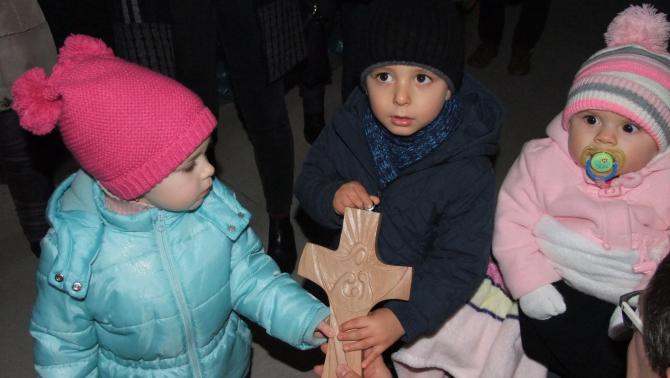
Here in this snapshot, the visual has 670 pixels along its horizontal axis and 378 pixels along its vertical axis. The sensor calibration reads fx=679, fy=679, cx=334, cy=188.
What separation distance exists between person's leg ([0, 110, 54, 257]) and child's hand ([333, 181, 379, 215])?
45.7 inches

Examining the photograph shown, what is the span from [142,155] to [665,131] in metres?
1.14

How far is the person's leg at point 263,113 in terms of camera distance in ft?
6.63

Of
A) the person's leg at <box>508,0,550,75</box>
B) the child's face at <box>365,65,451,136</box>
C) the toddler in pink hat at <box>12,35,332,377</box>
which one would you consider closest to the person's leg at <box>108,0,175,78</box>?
the toddler in pink hat at <box>12,35,332,377</box>

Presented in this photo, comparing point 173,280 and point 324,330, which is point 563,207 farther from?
point 173,280

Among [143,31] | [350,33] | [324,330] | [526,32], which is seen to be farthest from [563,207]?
[526,32]

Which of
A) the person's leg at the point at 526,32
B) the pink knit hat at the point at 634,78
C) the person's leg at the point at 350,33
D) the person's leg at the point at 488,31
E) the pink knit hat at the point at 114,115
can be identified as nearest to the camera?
the pink knit hat at the point at 114,115

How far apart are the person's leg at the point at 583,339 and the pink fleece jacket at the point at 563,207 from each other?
0.10m

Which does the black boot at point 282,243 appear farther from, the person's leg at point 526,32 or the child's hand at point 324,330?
the person's leg at point 526,32

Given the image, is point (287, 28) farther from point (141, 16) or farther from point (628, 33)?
point (628, 33)

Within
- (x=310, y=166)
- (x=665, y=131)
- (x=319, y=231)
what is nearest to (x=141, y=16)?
(x=310, y=166)

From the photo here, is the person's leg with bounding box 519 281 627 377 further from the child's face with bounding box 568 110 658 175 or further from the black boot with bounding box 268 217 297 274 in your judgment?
the black boot with bounding box 268 217 297 274

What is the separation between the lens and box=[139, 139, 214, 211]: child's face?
1328 mm

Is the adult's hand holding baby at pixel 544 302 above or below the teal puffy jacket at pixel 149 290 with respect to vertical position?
below

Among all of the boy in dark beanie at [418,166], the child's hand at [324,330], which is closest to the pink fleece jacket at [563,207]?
the boy in dark beanie at [418,166]
